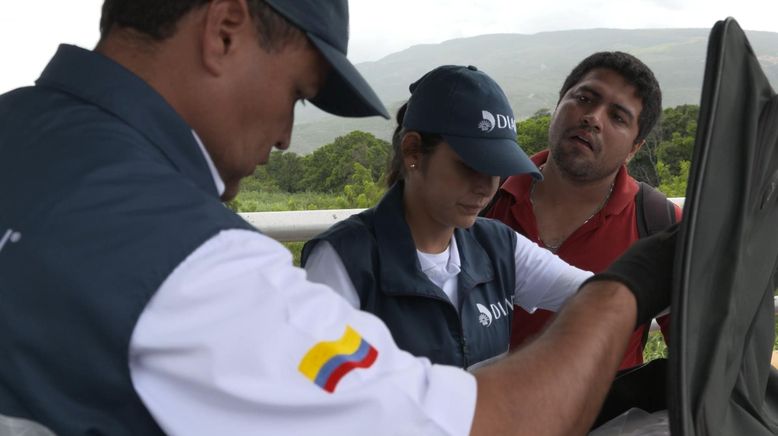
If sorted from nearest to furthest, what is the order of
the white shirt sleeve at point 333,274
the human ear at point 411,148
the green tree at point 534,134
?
1. the white shirt sleeve at point 333,274
2. the human ear at point 411,148
3. the green tree at point 534,134

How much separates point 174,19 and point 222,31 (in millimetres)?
64

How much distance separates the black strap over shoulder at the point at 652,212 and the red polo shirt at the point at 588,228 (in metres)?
0.02

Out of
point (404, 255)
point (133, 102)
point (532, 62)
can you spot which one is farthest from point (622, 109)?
point (133, 102)

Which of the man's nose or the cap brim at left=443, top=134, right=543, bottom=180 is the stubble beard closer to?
the man's nose

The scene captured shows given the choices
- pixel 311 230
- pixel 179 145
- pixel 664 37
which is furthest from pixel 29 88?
pixel 664 37

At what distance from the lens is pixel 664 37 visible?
3.38m

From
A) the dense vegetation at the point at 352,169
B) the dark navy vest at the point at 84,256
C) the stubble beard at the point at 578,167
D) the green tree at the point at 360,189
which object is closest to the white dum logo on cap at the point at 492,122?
the stubble beard at the point at 578,167

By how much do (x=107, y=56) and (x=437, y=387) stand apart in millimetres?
563

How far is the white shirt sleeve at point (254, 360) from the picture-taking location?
767 millimetres

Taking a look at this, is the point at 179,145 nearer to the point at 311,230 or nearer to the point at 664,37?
the point at 311,230

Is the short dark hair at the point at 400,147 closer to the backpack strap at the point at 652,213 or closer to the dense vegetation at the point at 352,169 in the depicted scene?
the backpack strap at the point at 652,213

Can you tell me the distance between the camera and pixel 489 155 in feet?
5.68

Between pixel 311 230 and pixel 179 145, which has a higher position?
pixel 179 145

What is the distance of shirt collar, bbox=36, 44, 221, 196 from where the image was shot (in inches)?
36.5
